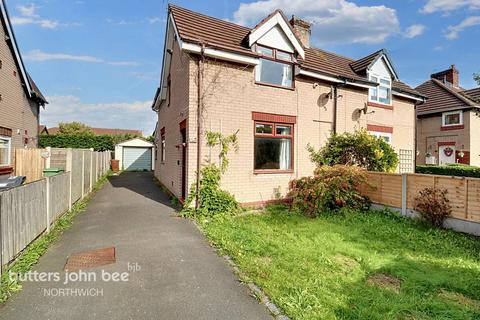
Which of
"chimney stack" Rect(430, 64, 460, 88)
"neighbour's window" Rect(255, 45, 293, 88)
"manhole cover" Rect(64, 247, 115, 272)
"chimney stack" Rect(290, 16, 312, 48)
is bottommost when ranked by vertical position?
"manhole cover" Rect(64, 247, 115, 272)

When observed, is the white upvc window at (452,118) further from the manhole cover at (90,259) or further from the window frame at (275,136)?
the manhole cover at (90,259)

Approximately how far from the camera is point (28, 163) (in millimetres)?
12219

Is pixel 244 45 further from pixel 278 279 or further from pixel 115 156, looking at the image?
pixel 115 156

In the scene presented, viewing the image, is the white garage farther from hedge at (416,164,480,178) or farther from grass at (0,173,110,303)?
hedge at (416,164,480,178)

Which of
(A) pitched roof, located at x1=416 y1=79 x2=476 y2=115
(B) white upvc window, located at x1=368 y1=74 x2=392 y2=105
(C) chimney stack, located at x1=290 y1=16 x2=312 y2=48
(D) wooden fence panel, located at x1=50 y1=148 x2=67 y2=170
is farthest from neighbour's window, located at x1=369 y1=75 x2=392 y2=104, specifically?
(D) wooden fence panel, located at x1=50 y1=148 x2=67 y2=170

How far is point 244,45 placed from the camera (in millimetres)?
9617

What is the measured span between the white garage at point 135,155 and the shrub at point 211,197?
2130 centimetres

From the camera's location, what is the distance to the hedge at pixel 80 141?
26200 mm

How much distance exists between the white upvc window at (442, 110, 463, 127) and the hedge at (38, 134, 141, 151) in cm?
3309

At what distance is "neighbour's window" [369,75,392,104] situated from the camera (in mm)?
13195

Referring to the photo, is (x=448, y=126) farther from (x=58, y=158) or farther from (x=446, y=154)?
(x=58, y=158)

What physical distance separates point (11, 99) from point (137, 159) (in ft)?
48.0

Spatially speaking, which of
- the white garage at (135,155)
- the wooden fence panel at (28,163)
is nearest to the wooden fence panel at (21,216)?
the wooden fence panel at (28,163)

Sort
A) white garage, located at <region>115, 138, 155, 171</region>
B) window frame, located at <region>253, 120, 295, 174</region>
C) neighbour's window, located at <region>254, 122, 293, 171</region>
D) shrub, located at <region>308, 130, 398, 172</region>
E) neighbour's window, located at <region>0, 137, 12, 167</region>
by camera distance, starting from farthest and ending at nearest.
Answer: white garage, located at <region>115, 138, 155, 171</region> → neighbour's window, located at <region>0, 137, 12, 167</region> → shrub, located at <region>308, 130, 398, 172</region> → neighbour's window, located at <region>254, 122, 293, 171</region> → window frame, located at <region>253, 120, 295, 174</region>
